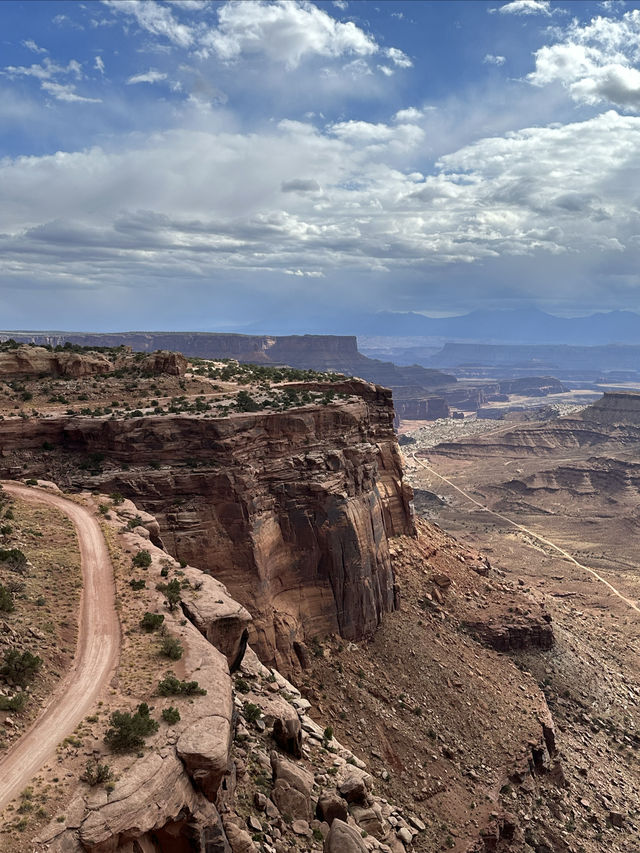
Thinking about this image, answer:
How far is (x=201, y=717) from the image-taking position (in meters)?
19.2

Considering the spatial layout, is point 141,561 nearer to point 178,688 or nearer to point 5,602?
point 5,602

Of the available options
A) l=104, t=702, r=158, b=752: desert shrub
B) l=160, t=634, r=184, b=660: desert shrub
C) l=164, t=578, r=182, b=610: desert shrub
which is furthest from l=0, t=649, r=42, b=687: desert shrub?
l=164, t=578, r=182, b=610: desert shrub

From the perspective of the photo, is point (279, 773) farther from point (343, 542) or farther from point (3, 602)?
point (343, 542)

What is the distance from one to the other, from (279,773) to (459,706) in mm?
19892

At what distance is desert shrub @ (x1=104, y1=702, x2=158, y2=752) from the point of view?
57.9ft

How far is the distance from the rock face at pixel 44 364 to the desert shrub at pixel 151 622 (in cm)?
3049

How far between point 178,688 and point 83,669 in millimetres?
3917

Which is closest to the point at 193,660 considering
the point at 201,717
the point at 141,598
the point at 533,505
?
the point at 201,717

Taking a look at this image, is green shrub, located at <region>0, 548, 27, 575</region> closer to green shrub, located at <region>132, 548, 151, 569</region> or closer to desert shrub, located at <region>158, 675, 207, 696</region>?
green shrub, located at <region>132, 548, 151, 569</region>

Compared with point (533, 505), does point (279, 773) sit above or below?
above

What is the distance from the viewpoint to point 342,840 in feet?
71.3

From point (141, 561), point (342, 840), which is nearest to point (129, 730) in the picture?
point (342, 840)

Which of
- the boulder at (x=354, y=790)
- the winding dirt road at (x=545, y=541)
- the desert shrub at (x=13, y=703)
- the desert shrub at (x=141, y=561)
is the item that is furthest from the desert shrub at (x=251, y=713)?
the winding dirt road at (x=545, y=541)

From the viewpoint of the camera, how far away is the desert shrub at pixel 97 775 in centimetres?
1625
